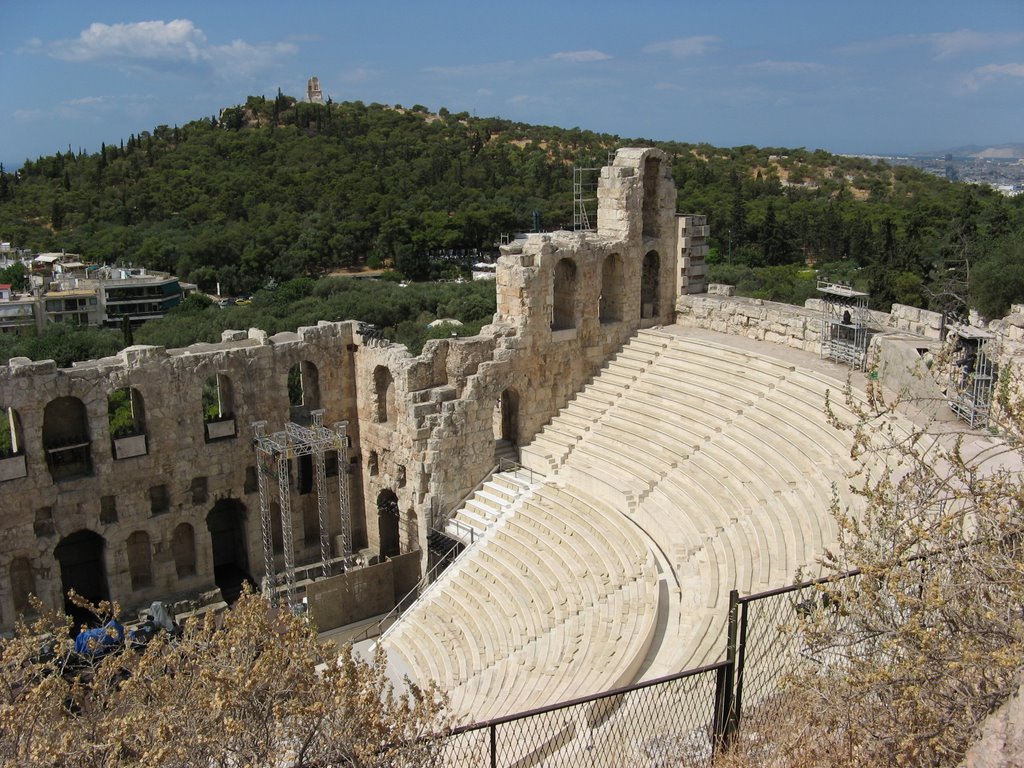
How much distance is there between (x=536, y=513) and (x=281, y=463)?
5950mm

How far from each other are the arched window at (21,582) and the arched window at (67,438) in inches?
73.3

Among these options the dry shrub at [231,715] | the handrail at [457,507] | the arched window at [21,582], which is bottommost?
the arched window at [21,582]

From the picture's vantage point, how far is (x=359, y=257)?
5897 cm

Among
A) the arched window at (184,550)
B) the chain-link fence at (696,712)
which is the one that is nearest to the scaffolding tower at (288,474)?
the arched window at (184,550)

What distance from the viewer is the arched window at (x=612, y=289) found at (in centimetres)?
2158

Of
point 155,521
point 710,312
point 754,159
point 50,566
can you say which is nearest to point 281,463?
point 155,521

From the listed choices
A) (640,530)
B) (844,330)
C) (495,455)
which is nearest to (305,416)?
(495,455)

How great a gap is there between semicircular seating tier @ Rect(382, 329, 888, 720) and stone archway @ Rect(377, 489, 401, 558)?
143 inches

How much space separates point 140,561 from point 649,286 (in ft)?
44.7

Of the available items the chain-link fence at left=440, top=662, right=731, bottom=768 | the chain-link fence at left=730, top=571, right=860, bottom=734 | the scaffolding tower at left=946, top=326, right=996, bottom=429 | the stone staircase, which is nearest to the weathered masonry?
the stone staircase

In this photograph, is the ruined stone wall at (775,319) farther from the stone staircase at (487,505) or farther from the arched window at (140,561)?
the arched window at (140,561)

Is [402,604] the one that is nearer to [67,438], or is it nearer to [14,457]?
[67,438]

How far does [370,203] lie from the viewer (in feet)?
194

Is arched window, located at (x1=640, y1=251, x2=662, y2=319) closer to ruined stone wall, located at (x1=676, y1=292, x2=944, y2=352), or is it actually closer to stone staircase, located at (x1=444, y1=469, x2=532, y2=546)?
ruined stone wall, located at (x1=676, y1=292, x2=944, y2=352)
